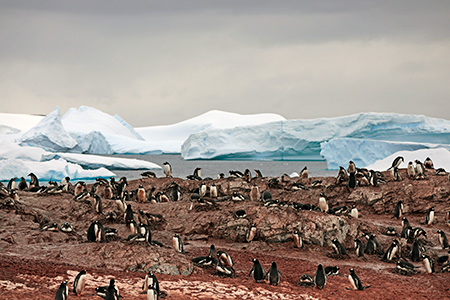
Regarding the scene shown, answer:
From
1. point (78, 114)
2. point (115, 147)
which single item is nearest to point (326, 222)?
point (115, 147)

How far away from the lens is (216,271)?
891 centimetres

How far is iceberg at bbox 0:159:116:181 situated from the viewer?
34094 millimetres

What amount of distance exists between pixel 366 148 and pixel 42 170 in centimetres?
2891

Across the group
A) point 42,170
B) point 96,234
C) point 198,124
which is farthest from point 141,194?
point 198,124

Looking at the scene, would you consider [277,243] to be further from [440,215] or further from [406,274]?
[440,215]

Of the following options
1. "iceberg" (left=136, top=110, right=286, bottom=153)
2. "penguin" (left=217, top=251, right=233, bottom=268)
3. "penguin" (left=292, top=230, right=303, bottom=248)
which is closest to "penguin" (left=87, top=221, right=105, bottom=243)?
"penguin" (left=217, top=251, right=233, bottom=268)

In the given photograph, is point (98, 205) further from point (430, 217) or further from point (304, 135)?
point (304, 135)

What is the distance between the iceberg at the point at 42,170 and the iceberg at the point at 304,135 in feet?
72.7

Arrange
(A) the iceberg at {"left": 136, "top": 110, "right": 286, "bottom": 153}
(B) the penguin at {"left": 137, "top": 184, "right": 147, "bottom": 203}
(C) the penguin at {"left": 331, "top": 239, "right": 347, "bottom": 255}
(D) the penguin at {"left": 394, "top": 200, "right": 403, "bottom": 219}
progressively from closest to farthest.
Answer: (C) the penguin at {"left": 331, "top": 239, "right": 347, "bottom": 255}
(D) the penguin at {"left": 394, "top": 200, "right": 403, "bottom": 219}
(B) the penguin at {"left": 137, "top": 184, "right": 147, "bottom": 203}
(A) the iceberg at {"left": 136, "top": 110, "right": 286, "bottom": 153}

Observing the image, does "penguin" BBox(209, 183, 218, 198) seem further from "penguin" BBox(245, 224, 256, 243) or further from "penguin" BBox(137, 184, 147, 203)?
"penguin" BBox(245, 224, 256, 243)

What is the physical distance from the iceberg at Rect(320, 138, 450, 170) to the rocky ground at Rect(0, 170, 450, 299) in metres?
21.9

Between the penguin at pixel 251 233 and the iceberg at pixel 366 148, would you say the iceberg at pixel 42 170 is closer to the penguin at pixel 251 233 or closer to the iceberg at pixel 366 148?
the iceberg at pixel 366 148

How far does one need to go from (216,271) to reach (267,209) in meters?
4.15

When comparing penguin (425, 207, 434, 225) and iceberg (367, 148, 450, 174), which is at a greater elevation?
iceberg (367, 148, 450, 174)
